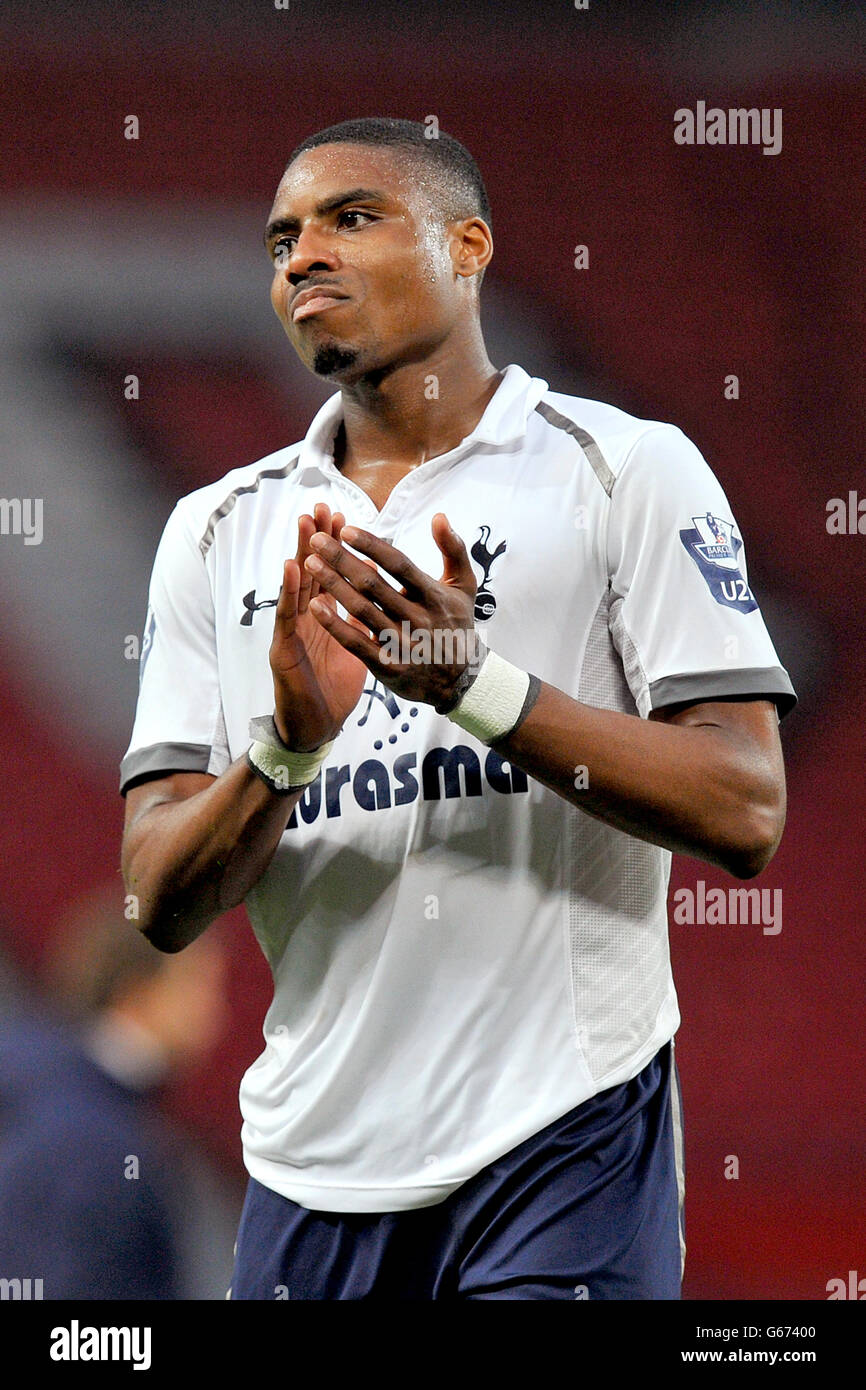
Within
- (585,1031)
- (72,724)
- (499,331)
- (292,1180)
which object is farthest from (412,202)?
(72,724)

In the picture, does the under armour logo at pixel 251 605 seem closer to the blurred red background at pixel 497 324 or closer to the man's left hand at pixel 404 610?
the man's left hand at pixel 404 610

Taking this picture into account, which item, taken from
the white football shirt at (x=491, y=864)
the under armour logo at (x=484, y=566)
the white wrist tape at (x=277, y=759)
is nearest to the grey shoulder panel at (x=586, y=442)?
the white football shirt at (x=491, y=864)

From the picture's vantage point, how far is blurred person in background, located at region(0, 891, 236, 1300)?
2.59m

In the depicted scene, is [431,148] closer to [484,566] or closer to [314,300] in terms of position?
[314,300]

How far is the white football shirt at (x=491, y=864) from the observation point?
57.3 inches

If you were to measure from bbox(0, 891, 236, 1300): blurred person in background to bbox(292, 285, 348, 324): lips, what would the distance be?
143cm

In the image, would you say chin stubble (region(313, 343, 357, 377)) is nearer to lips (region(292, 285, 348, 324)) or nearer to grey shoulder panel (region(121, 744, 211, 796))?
lips (region(292, 285, 348, 324))

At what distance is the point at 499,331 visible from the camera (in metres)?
3.07

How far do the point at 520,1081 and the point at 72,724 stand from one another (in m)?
1.79

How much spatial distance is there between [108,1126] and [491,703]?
1.63 meters

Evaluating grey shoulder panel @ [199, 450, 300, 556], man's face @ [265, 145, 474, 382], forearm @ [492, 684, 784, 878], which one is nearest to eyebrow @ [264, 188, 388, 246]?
man's face @ [265, 145, 474, 382]

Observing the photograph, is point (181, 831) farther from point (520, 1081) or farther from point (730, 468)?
point (730, 468)

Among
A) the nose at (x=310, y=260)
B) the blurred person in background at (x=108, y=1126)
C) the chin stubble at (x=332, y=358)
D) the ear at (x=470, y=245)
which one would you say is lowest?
the blurred person in background at (x=108, y=1126)

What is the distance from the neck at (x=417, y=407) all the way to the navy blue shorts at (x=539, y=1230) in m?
0.65
